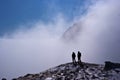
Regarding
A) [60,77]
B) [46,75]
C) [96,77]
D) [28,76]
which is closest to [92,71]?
[96,77]

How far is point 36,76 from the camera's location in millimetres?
50750

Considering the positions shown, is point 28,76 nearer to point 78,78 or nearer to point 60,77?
point 60,77

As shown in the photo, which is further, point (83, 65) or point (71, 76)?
point (83, 65)

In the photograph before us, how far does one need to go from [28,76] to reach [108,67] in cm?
1834

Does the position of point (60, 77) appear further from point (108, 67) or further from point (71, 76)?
point (108, 67)

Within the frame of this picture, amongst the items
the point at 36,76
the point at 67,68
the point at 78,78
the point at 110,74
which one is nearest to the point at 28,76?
the point at 36,76

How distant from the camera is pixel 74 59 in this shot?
5031 centimetres

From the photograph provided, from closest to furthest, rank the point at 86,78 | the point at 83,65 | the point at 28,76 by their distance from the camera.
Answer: the point at 86,78 < the point at 83,65 < the point at 28,76

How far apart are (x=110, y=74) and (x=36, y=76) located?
15944 millimetres

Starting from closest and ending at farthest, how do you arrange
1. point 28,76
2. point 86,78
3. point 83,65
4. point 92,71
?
point 86,78 → point 92,71 → point 83,65 → point 28,76

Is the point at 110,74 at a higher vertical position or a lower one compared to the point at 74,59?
lower

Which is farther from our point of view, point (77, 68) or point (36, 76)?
point (36, 76)

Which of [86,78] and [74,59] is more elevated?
[74,59]

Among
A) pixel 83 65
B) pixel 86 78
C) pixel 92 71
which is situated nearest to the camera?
pixel 86 78
